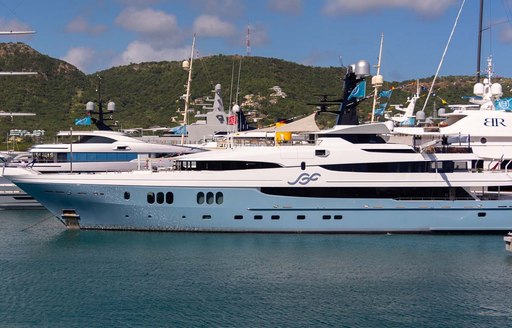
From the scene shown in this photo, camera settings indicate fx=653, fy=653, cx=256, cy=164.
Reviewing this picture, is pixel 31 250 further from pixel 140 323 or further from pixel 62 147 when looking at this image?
pixel 62 147

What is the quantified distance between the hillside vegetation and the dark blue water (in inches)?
1946

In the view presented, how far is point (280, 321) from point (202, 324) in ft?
6.89

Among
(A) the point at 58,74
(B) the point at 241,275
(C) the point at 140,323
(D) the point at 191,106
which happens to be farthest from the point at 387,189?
(A) the point at 58,74

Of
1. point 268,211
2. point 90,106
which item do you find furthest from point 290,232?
point 90,106

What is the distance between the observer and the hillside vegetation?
275 ft

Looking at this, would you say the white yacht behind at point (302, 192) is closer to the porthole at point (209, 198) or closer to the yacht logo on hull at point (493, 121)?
the porthole at point (209, 198)

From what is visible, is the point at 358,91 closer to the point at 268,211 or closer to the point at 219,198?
the point at 268,211

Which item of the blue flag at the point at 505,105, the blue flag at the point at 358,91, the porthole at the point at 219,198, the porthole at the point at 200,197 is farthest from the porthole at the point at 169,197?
the blue flag at the point at 505,105

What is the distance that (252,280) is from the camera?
69.9 ft

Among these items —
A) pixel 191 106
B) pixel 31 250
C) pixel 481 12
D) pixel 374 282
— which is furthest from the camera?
pixel 191 106

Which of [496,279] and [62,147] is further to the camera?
[62,147]

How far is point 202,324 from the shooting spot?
17.4 m

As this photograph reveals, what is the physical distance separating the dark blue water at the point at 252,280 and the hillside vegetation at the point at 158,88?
1946 inches

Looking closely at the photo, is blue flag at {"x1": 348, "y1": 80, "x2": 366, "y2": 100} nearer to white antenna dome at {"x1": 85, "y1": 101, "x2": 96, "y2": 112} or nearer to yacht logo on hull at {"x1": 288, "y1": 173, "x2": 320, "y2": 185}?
yacht logo on hull at {"x1": 288, "y1": 173, "x2": 320, "y2": 185}
